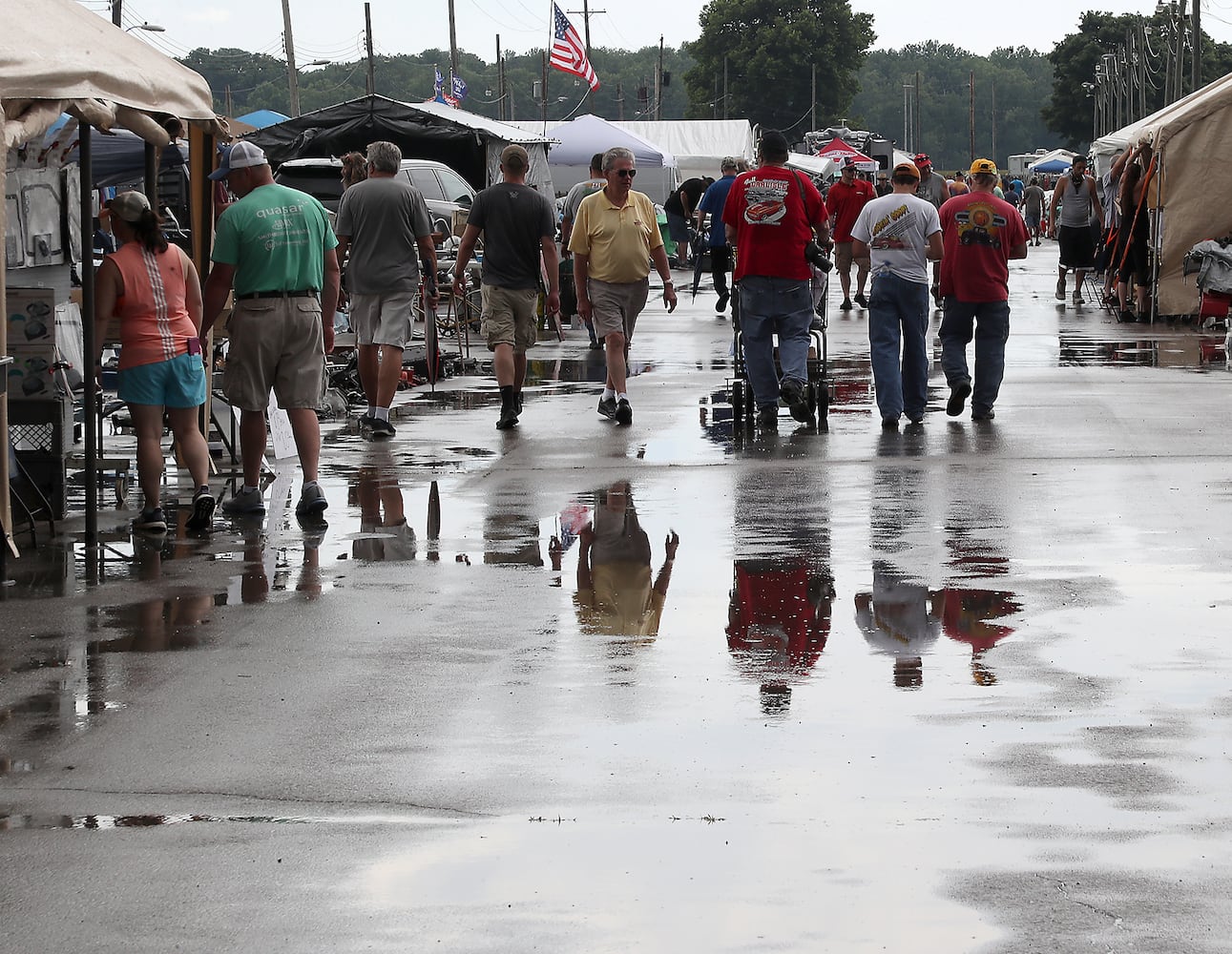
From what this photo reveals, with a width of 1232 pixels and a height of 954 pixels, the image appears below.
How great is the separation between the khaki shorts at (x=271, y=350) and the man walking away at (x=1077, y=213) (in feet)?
53.9

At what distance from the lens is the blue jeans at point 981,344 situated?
12.8 metres

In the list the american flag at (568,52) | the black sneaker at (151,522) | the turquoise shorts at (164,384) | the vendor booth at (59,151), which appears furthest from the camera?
the american flag at (568,52)

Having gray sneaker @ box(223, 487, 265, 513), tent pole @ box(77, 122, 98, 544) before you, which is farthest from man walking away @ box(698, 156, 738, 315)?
tent pole @ box(77, 122, 98, 544)

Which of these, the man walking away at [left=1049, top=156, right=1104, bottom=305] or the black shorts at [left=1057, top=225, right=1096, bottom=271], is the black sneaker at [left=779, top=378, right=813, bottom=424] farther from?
the black shorts at [left=1057, top=225, right=1096, bottom=271]

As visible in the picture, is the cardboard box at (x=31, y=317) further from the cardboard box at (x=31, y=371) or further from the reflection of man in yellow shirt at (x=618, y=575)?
the reflection of man in yellow shirt at (x=618, y=575)

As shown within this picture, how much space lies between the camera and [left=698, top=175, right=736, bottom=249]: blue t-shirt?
21.6 meters

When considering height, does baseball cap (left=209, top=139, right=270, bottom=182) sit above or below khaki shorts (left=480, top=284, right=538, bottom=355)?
above

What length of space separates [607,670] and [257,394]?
150 inches

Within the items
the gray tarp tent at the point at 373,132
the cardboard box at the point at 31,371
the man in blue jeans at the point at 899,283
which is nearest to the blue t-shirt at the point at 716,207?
the gray tarp tent at the point at 373,132

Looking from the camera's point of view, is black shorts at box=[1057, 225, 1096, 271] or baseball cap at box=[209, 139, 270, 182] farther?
black shorts at box=[1057, 225, 1096, 271]

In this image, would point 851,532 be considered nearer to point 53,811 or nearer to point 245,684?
point 245,684

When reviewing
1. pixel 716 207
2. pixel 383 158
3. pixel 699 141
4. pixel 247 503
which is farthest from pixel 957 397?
pixel 699 141

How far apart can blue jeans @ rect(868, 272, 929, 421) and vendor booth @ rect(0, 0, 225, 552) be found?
4.50m

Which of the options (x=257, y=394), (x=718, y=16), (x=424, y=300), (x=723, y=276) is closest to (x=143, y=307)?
(x=257, y=394)
